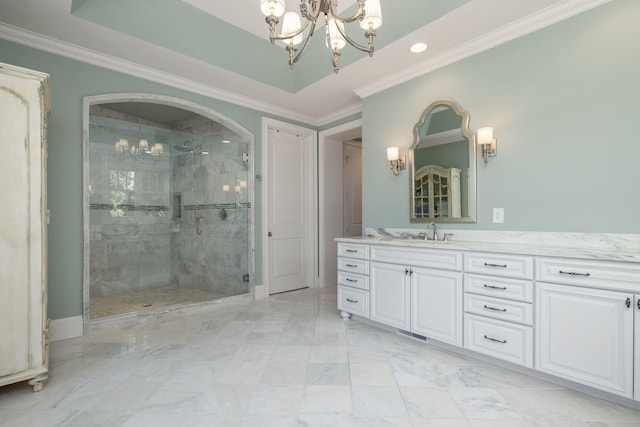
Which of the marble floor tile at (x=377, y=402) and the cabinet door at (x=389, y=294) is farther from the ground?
the cabinet door at (x=389, y=294)

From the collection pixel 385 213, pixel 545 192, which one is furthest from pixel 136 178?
pixel 545 192

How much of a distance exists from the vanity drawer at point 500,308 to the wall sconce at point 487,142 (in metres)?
1.16

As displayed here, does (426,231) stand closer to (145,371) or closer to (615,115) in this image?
(615,115)

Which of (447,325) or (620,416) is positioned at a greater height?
(447,325)

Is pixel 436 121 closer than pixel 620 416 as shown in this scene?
No

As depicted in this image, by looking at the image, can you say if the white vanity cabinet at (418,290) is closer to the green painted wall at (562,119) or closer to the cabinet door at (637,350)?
the green painted wall at (562,119)

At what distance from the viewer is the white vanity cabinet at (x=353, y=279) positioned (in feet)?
9.98

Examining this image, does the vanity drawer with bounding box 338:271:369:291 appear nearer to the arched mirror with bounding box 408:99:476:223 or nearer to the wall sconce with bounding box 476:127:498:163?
the arched mirror with bounding box 408:99:476:223

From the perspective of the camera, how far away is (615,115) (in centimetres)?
206

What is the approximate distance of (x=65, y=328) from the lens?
272cm

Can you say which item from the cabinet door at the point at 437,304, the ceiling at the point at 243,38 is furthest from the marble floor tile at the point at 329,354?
the ceiling at the point at 243,38

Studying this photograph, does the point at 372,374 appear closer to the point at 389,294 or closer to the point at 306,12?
the point at 389,294

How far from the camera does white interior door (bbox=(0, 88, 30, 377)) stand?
5.89 feet

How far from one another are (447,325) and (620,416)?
3.26 feet
